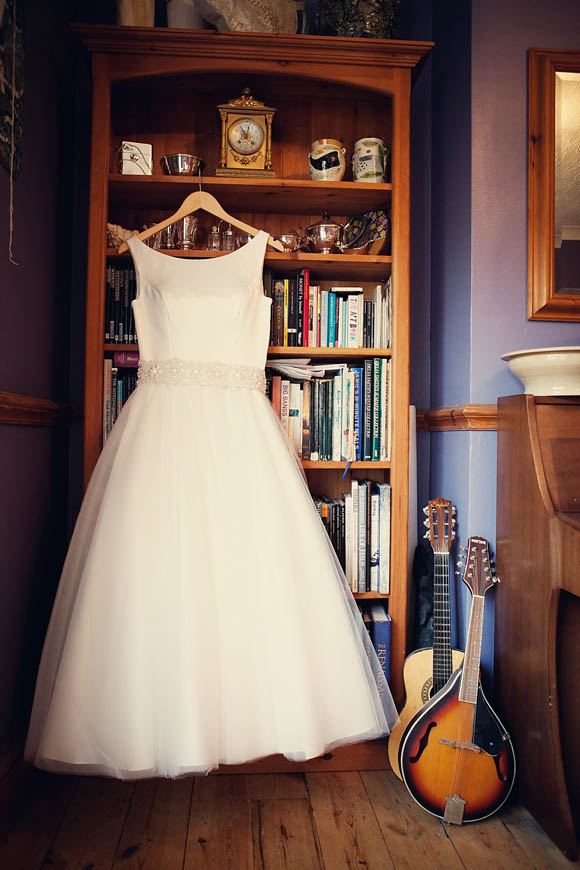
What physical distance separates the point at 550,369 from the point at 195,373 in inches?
36.5

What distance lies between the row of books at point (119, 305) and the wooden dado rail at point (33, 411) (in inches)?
10.6

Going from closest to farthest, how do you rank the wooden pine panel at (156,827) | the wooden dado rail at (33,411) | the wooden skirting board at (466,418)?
the wooden pine panel at (156,827) < the wooden dado rail at (33,411) < the wooden skirting board at (466,418)

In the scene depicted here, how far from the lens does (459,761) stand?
147cm

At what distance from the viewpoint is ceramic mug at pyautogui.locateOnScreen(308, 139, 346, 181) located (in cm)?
182

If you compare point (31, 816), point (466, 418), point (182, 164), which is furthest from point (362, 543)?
point (182, 164)

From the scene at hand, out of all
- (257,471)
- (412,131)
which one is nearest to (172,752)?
(257,471)

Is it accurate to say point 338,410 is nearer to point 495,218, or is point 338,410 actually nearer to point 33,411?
point 495,218

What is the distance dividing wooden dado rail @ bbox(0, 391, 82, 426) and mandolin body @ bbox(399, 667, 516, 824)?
1296 millimetres

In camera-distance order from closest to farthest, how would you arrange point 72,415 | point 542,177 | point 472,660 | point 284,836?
point 284,836 < point 472,660 < point 542,177 < point 72,415

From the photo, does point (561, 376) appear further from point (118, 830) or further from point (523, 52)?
point (118, 830)

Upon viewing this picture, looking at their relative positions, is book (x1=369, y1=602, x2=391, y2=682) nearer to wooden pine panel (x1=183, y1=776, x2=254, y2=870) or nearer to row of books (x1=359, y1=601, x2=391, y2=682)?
row of books (x1=359, y1=601, x2=391, y2=682)

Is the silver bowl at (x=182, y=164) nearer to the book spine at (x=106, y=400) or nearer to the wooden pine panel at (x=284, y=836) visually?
the book spine at (x=106, y=400)

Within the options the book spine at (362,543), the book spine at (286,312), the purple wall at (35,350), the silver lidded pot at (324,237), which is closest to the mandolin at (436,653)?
the book spine at (362,543)

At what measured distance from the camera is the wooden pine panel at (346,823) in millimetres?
1343
